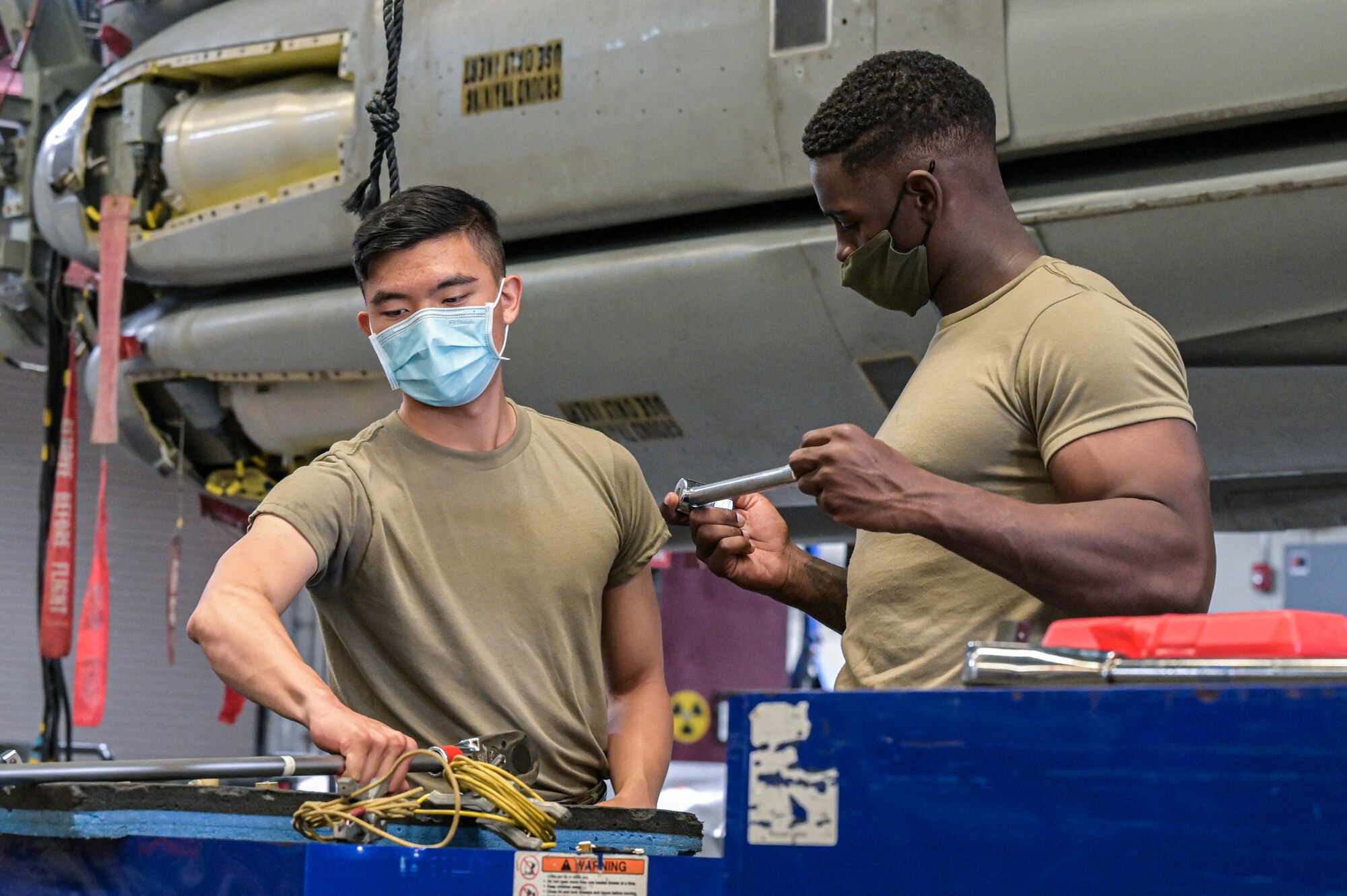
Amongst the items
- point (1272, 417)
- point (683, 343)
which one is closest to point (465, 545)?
point (683, 343)

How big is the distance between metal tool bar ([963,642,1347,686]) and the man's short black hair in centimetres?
129

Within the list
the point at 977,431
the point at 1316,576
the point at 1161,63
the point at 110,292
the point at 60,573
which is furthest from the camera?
the point at 1316,576

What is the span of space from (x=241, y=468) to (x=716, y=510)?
3.17 meters

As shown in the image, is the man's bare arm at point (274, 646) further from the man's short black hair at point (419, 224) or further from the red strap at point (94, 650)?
the red strap at point (94, 650)

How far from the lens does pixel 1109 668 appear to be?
1.11m

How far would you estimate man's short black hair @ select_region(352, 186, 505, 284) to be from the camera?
218 cm

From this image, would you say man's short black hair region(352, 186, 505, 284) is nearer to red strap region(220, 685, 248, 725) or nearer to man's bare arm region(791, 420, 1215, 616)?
man's bare arm region(791, 420, 1215, 616)

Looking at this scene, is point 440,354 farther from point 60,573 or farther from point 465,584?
point 60,573

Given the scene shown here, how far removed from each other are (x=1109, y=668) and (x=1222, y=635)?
4.0 inches

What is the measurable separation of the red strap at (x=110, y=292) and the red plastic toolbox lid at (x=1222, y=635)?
12.2 ft

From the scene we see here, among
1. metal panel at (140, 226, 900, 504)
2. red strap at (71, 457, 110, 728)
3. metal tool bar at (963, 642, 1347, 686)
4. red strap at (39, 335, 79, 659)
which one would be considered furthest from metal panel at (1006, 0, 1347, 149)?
red strap at (39, 335, 79, 659)

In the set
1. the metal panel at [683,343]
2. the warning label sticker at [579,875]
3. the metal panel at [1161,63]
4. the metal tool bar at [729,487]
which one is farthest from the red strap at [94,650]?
the warning label sticker at [579,875]

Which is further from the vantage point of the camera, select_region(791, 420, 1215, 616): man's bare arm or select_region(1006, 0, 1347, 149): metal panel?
select_region(1006, 0, 1347, 149): metal panel

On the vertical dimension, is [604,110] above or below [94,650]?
above
